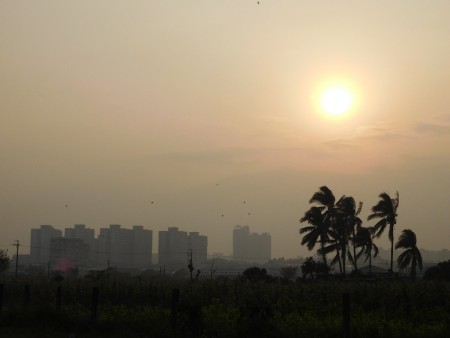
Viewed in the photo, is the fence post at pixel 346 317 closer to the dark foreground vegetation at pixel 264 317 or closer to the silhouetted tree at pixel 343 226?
the dark foreground vegetation at pixel 264 317

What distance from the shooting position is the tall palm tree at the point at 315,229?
235 ft

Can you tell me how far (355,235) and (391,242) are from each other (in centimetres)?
623

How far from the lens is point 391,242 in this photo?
224 ft

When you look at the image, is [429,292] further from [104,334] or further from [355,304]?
[104,334]

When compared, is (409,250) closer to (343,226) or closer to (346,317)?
(343,226)

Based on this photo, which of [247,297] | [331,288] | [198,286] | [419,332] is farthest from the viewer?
[198,286]

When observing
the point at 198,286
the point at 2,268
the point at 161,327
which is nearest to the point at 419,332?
the point at 161,327

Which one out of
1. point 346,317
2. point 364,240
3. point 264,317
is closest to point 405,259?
point 364,240

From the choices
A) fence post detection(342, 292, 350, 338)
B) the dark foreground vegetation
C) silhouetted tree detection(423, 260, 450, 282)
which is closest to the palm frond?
silhouetted tree detection(423, 260, 450, 282)

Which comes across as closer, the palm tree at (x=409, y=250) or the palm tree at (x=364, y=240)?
the palm tree at (x=409, y=250)

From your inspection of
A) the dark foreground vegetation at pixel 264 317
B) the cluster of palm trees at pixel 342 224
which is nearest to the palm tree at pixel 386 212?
the cluster of palm trees at pixel 342 224

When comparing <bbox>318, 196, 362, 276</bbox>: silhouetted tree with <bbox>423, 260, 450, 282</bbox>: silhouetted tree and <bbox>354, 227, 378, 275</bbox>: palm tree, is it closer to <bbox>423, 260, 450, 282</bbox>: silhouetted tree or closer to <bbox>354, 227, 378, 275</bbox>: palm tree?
<bbox>354, 227, 378, 275</bbox>: palm tree

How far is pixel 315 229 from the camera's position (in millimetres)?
71938

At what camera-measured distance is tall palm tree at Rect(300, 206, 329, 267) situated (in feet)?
235
